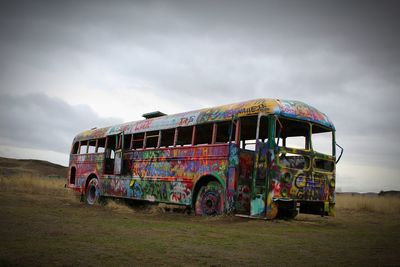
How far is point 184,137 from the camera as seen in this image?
11289 millimetres

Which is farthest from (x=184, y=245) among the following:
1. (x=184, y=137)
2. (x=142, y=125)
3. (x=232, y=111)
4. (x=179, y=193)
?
(x=142, y=125)

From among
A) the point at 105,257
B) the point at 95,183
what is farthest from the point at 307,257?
the point at 95,183

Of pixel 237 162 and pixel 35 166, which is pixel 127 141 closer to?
pixel 237 162

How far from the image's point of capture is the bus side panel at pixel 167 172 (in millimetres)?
9445

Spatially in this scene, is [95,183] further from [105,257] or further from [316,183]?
[105,257]

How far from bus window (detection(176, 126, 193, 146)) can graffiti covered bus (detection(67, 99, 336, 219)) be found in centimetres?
3

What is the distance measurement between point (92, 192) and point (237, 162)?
8.14 meters

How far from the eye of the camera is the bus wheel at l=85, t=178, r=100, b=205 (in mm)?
14422

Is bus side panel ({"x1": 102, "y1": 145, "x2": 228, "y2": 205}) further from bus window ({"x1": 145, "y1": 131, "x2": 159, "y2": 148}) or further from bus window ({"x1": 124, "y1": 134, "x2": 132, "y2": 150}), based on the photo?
bus window ({"x1": 124, "y1": 134, "x2": 132, "y2": 150})

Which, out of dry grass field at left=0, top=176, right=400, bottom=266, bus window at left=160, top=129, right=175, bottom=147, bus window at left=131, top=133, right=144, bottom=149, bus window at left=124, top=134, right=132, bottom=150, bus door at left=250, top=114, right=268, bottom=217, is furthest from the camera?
bus window at left=124, top=134, right=132, bottom=150

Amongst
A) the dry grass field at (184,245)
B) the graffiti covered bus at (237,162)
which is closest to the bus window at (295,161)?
the graffiti covered bus at (237,162)

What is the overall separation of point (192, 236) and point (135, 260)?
216cm

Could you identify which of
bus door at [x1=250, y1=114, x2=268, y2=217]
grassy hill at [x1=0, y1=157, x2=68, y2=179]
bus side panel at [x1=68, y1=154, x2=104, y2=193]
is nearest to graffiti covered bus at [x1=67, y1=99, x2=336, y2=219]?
bus door at [x1=250, y1=114, x2=268, y2=217]

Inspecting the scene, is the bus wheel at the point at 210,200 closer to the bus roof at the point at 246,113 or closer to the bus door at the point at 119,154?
the bus roof at the point at 246,113
